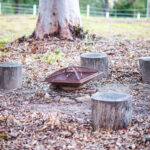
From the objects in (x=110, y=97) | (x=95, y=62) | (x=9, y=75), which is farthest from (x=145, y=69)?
(x=9, y=75)

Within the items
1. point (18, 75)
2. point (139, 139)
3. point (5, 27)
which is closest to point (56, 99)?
point (18, 75)

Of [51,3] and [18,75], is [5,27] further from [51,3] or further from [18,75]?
[18,75]

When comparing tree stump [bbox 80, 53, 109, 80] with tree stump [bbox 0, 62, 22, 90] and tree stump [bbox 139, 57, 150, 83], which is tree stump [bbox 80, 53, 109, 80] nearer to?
tree stump [bbox 139, 57, 150, 83]

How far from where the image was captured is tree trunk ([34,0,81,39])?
1117 centimetres

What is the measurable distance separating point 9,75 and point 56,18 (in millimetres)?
4992

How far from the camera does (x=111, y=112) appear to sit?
176 inches

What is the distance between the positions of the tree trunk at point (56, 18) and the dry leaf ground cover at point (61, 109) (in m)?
1.39

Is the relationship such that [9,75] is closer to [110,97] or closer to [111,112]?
[110,97]

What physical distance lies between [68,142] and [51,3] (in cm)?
775

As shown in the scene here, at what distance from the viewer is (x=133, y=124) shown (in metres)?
4.73

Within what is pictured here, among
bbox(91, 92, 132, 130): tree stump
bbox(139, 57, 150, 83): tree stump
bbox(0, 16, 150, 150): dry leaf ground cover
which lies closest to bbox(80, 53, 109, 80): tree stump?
bbox(0, 16, 150, 150): dry leaf ground cover

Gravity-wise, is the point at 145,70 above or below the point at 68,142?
above

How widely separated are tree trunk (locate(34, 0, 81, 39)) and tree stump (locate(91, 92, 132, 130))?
6964 millimetres

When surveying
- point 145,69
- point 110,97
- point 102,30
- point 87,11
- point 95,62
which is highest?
point 87,11
